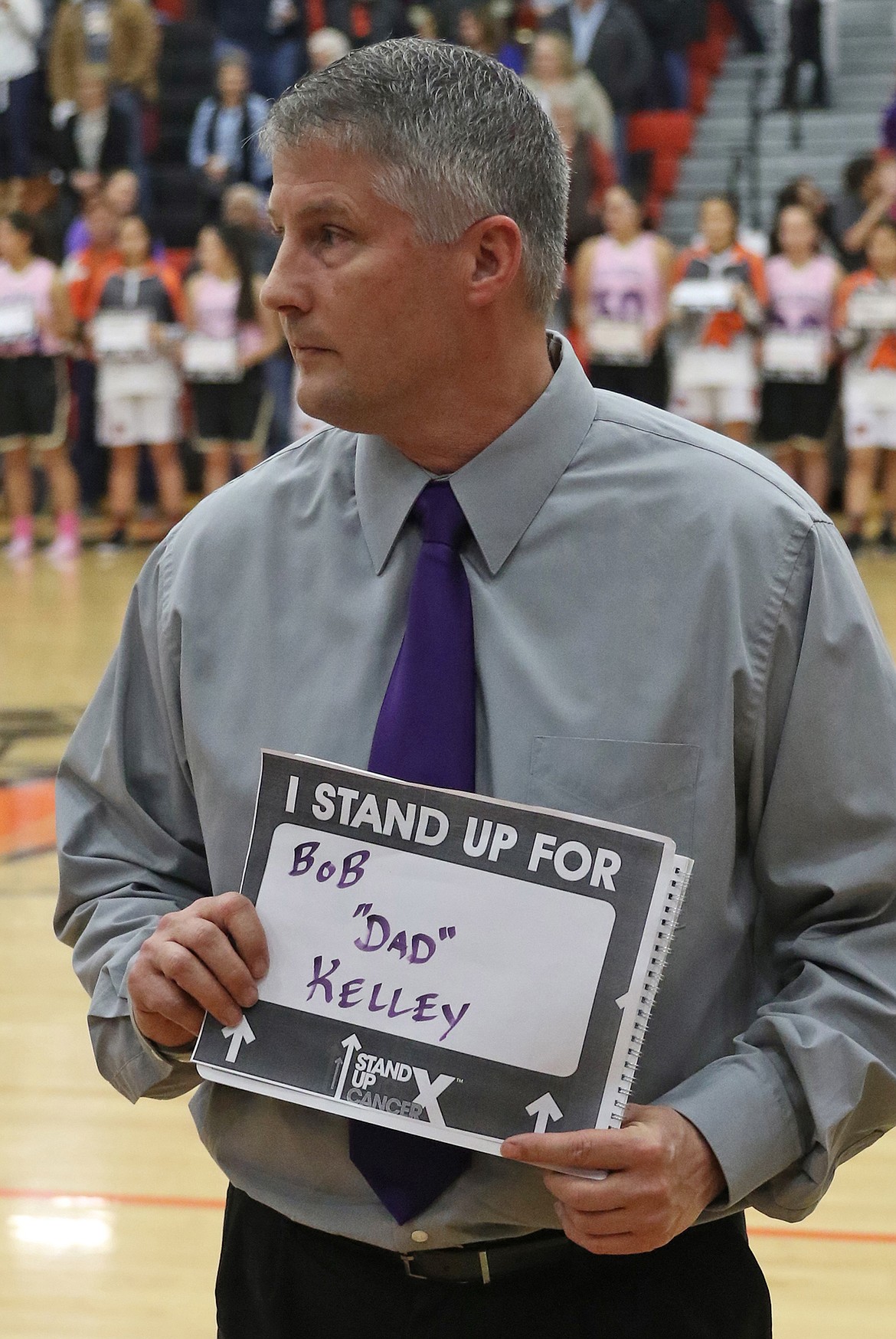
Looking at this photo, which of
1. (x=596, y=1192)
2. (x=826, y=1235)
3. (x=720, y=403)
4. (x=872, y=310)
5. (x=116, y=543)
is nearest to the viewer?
(x=596, y=1192)

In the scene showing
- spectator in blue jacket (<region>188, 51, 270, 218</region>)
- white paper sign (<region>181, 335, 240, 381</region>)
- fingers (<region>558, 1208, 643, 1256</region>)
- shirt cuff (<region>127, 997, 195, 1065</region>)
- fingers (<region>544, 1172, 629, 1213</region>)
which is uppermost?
fingers (<region>544, 1172, 629, 1213</region>)

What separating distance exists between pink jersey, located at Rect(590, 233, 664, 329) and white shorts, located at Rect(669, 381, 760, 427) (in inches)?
16.0

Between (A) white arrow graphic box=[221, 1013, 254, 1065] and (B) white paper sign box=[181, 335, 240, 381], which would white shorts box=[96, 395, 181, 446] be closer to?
(B) white paper sign box=[181, 335, 240, 381]

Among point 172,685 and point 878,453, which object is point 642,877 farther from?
point 878,453

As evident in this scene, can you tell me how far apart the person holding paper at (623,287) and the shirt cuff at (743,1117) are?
7.97 meters

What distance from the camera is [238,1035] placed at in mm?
1299

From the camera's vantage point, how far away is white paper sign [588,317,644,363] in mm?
9047

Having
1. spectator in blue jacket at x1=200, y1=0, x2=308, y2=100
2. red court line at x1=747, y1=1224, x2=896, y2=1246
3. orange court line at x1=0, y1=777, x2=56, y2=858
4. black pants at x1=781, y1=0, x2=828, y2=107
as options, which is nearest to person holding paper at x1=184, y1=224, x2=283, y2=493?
spectator in blue jacket at x1=200, y1=0, x2=308, y2=100

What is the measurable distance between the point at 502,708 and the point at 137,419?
864cm

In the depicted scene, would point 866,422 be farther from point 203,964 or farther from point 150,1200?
point 203,964

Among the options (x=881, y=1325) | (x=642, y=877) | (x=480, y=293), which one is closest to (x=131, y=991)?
(x=642, y=877)

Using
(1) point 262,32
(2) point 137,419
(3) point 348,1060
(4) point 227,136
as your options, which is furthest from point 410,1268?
(1) point 262,32

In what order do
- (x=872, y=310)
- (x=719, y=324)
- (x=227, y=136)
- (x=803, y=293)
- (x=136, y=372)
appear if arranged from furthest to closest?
(x=227, y=136) → (x=136, y=372) → (x=719, y=324) → (x=803, y=293) → (x=872, y=310)

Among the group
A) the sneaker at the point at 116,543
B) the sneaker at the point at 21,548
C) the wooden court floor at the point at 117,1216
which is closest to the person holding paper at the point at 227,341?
the sneaker at the point at 116,543
